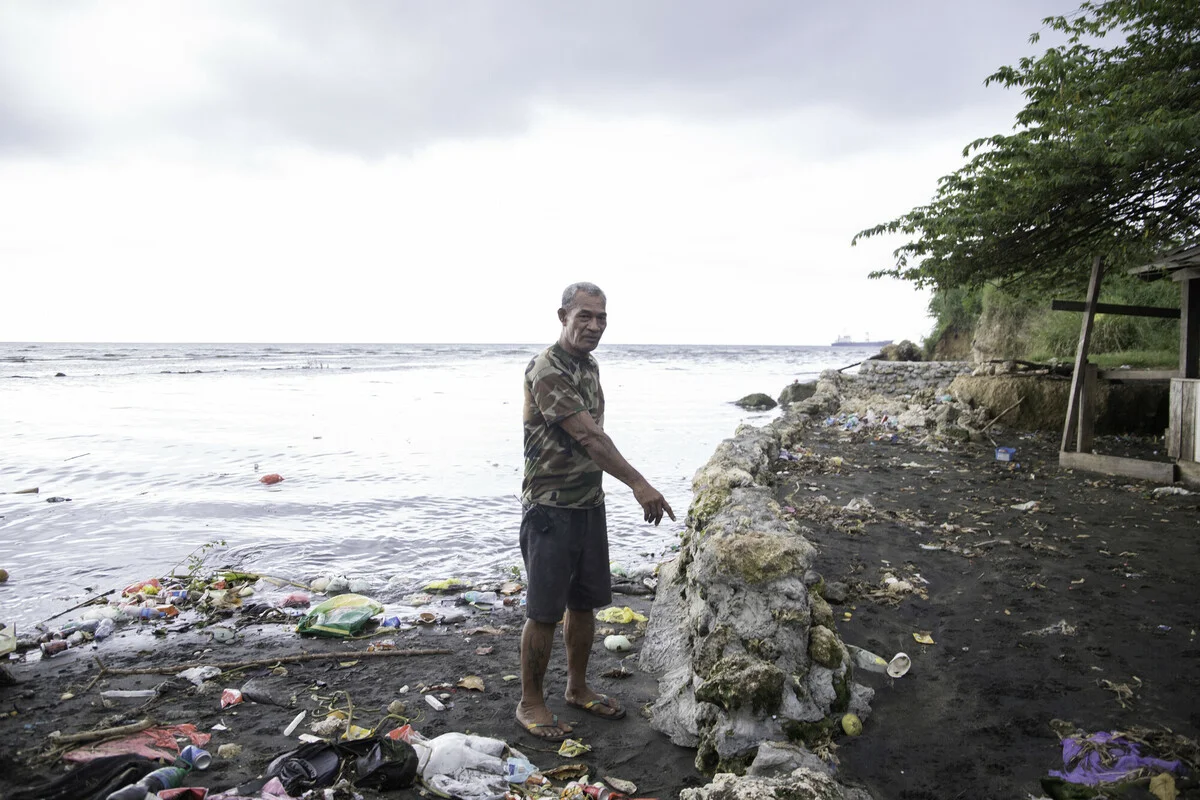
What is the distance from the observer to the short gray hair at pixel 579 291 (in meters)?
3.23

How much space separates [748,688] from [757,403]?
1813 cm

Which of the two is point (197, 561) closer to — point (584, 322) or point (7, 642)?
point (7, 642)

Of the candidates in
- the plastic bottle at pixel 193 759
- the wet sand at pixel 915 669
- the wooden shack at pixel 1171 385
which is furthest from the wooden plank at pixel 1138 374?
the plastic bottle at pixel 193 759

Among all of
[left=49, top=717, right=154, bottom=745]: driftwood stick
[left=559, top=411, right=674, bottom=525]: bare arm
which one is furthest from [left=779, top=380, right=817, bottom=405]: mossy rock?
[left=49, top=717, right=154, bottom=745]: driftwood stick

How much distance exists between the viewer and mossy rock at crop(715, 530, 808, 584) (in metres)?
3.30

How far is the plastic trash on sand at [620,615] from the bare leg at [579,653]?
4.34 ft

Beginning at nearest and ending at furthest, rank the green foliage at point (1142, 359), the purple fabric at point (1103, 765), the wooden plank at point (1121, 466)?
the purple fabric at point (1103, 765) < the wooden plank at point (1121, 466) < the green foliage at point (1142, 359)

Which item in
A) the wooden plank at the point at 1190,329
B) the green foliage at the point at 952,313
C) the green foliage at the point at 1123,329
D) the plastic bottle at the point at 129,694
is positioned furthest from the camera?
the green foliage at the point at 952,313

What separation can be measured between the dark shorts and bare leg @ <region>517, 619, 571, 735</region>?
0.26 ft

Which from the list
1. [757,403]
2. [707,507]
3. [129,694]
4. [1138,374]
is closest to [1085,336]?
[1138,374]

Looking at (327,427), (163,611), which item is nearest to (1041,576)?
(163,611)

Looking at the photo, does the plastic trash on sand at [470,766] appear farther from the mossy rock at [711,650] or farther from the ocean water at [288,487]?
the ocean water at [288,487]

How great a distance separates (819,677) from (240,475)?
30.4 ft

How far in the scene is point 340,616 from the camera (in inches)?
186
